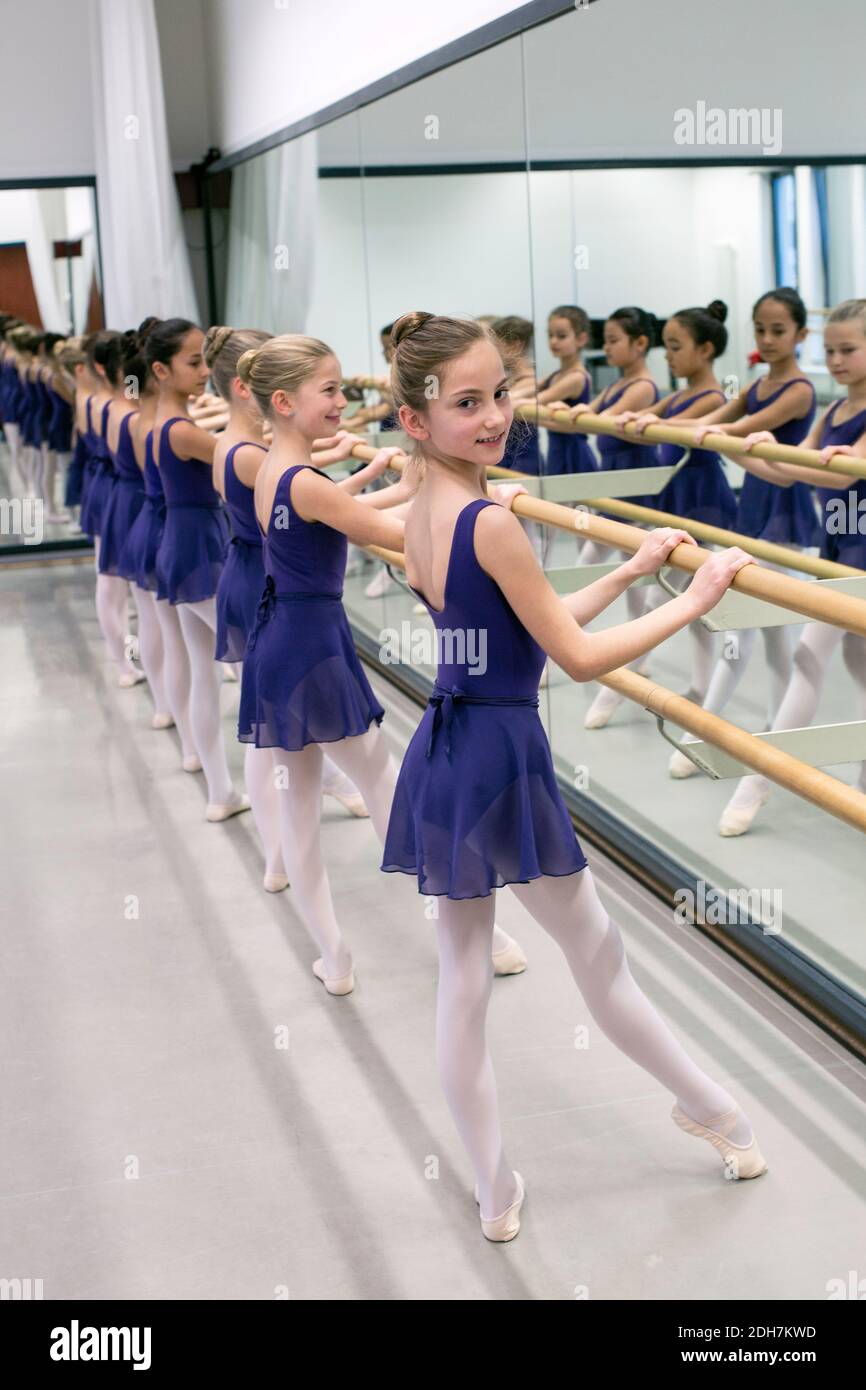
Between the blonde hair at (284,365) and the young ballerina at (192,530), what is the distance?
1.14 meters

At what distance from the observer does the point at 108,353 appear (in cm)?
514

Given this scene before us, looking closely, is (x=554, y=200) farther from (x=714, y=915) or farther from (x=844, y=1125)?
(x=844, y=1125)

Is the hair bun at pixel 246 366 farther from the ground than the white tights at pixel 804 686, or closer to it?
farther from the ground

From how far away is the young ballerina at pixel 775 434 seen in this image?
3.75m

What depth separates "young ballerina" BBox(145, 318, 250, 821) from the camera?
3.95m

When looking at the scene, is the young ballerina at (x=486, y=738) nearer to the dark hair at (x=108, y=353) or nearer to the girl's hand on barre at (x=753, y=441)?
the girl's hand on barre at (x=753, y=441)

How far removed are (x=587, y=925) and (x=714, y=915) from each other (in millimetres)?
1175

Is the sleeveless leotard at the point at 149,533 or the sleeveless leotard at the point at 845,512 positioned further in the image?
the sleeveless leotard at the point at 149,533

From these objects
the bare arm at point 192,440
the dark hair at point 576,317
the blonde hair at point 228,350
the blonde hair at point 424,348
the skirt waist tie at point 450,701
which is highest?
the dark hair at point 576,317

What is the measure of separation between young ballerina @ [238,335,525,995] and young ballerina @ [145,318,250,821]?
3.28ft

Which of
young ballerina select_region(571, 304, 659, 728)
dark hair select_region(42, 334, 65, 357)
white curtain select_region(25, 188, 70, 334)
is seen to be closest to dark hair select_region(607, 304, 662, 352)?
young ballerina select_region(571, 304, 659, 728)

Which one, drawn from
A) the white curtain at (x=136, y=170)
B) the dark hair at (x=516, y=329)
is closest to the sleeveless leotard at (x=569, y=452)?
the dark hair at (x=516, y=329)

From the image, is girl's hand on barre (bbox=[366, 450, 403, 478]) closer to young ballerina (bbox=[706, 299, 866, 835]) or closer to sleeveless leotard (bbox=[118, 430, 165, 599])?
young ballerina (bbox=[706, 299, 866, 835])

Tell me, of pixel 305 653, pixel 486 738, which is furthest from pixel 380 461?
pixel 486 738
